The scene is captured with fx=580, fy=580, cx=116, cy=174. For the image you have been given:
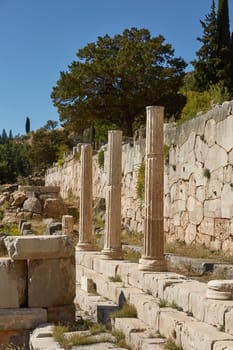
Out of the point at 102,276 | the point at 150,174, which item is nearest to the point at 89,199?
the point at 102,276

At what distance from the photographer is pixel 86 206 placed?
16484 millimetres

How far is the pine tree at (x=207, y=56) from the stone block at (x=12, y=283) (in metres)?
24.2

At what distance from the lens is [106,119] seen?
33.3 meters

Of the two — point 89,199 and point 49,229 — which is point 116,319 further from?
point 49,229

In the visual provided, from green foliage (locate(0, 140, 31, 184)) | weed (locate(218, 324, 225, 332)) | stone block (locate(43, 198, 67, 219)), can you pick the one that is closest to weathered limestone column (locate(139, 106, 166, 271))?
weed (locate(218, 324, 225, 332))

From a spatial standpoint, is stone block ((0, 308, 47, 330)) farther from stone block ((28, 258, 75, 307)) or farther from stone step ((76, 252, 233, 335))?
stone step ((76, 252, 233, 335))

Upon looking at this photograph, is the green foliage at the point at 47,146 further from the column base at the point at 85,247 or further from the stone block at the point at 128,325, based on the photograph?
the stone block at the point at 128,325

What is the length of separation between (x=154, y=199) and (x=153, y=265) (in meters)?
1.24

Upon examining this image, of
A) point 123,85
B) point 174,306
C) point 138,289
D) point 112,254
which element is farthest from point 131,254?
point 123,85

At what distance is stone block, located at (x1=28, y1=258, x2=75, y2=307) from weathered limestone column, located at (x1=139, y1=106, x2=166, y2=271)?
4.95 ft

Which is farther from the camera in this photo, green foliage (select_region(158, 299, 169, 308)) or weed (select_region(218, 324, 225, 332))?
green foliage (select_region(158, 299, 169, 308))

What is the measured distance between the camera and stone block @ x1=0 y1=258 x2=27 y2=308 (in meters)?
9.41

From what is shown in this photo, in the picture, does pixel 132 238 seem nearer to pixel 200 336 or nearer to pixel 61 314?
pixel 61 314

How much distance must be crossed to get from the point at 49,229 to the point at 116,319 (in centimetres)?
1287
